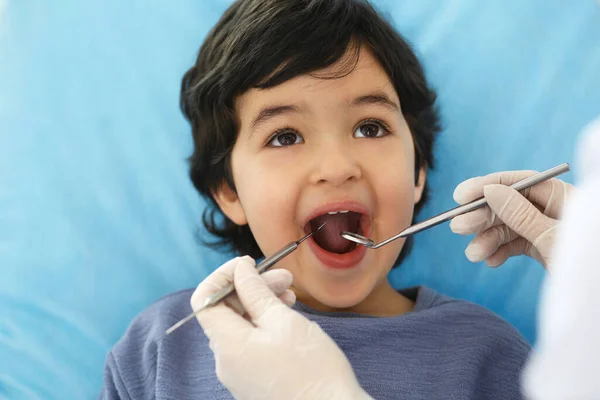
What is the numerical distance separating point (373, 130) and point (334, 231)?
23 cm

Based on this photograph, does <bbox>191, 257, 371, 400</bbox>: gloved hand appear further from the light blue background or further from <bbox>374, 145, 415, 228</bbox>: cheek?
the light blue background

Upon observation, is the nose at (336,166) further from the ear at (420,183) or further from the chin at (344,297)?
the ear at (420,183)

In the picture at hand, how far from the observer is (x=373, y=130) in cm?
129

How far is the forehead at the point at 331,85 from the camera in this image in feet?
3.91

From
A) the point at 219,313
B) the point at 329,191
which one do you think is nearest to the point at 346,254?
the point at 329,191

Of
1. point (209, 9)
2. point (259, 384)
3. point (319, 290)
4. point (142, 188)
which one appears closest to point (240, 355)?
point (259, 384)

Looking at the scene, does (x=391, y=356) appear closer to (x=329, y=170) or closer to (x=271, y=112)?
(x=329, y=170)

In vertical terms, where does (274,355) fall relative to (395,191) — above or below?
below

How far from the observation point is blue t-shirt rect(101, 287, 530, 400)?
1207 millimetres

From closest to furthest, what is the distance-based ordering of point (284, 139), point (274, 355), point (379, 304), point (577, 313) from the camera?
point (577, 313) < point (274, 355) < point (284, 139) < point (379, 304)

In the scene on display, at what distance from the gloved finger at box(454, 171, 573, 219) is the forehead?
0.26 metres

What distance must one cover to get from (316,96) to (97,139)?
752 millimetres

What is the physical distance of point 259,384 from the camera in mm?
900

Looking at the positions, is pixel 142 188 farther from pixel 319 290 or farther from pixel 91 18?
pixel 319 290
